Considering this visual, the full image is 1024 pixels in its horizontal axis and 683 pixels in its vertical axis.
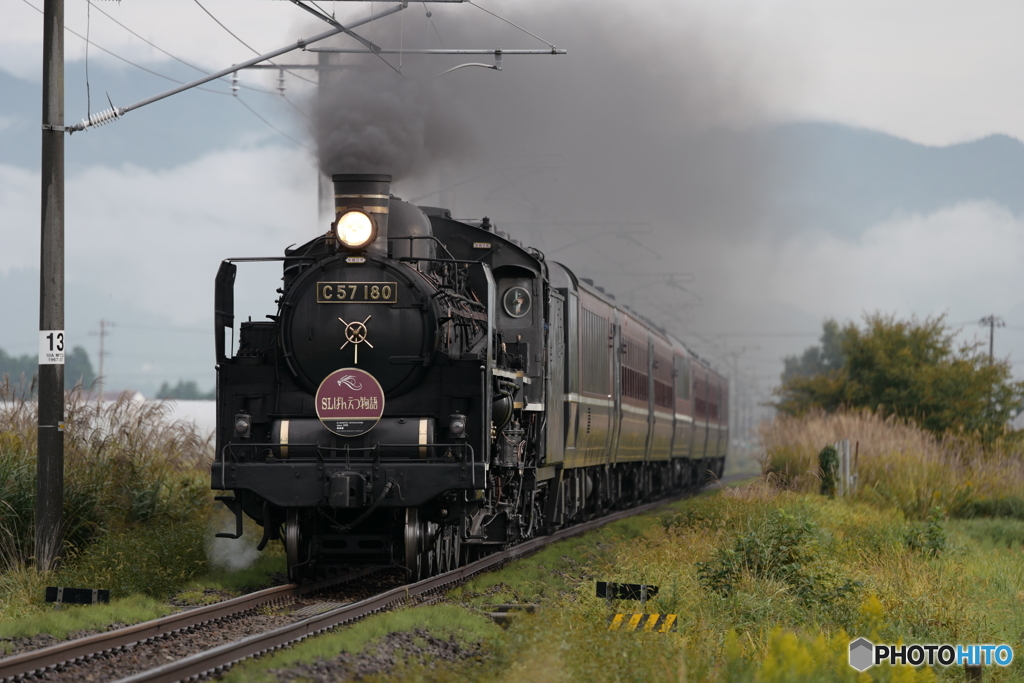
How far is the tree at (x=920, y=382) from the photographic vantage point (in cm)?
2780

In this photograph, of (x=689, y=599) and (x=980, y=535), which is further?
(x=980, y=535)

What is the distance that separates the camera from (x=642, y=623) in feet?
27.1

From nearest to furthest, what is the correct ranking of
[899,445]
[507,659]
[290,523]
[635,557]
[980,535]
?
[507,659] → [290,523] → [635,557] → [980,535] → [899,445]

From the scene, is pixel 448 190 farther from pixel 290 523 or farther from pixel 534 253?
pixel 290 523

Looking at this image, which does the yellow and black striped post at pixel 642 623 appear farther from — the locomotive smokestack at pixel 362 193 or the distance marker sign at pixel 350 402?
the locomotive smokestack at pixel 362 193

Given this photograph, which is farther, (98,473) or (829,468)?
(829,468)

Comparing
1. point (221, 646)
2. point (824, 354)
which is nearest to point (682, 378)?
point (221, 646)

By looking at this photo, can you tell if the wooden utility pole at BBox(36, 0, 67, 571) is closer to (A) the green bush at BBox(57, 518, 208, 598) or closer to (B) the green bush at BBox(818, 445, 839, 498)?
(A) the green bush at BBox(57, 518, 208, 598)

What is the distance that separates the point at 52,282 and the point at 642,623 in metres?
6.97

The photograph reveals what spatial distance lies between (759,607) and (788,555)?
1.87m

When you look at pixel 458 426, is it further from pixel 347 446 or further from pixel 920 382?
pixel 920 382

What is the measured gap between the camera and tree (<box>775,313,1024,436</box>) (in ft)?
91.2

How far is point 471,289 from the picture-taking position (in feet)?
42.1

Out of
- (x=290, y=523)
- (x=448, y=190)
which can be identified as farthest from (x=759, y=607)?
(x=448, y=190)
